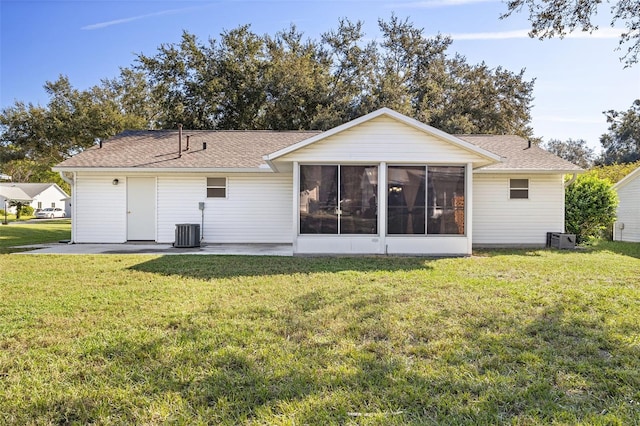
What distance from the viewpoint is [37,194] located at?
159 feet

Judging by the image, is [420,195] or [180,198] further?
[180,198]

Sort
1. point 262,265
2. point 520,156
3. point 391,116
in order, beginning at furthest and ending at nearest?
point 520,156, point 391,116, point 262,265

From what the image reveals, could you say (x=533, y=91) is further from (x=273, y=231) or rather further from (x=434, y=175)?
(x=273, y=231)

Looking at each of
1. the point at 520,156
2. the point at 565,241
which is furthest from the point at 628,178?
the point at 565,241

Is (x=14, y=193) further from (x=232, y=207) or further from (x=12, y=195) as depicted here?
(x=232, y=207)

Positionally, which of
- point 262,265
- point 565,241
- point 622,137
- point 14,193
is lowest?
point 262,265

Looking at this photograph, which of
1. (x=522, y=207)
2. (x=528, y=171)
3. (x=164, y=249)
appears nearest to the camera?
(x=164, y=249)

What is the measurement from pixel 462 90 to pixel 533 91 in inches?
188

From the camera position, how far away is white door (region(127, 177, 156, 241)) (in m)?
11.8

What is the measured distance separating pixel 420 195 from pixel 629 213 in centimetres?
1099

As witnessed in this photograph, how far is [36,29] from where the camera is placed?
1275cm

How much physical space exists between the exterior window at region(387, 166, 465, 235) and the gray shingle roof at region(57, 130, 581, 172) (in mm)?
2622

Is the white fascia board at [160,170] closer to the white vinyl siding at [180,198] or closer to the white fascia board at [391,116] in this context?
the white vinyl siding at [180,198]

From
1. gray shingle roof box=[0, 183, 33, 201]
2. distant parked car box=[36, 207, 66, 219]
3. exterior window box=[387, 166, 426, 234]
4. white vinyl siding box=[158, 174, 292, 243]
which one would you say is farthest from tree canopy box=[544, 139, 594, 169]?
gray shingle roof box=[0, 183, 33, 201]
